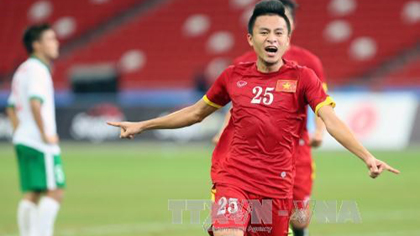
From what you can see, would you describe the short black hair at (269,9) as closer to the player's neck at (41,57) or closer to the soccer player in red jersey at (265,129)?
the soccer player in red jersey at (265,129)

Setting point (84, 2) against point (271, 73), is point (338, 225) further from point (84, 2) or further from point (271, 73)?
point (84, 2)

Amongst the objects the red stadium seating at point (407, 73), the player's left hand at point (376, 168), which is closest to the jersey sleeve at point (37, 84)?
the player's left hand at point (376, 168)

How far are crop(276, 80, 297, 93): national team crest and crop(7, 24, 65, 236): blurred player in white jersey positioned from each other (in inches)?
141

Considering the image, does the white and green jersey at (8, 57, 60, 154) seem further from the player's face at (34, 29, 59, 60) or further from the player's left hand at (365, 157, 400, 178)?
the player's left hand at (365, 157, 400, 178)

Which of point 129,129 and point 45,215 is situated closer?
point 129,129

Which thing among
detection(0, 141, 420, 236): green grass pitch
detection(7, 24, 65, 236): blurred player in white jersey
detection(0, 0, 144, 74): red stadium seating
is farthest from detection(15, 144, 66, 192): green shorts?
detection(0, 0, 144, 74): red stadium seating

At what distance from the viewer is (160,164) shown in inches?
791

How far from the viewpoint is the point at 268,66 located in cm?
631

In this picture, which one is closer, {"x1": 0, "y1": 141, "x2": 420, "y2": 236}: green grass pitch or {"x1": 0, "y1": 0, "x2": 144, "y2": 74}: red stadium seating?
{"x1": 0, "y1": 141, "x2": 420, "y2": 236}: green grass pitch

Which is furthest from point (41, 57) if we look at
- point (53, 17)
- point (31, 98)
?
point (53, 17)

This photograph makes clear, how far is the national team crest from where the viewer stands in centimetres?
624

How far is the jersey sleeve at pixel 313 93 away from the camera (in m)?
6.10

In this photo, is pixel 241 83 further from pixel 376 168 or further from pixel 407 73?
pixel 407 73

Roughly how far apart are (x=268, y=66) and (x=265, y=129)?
1.41 feet
